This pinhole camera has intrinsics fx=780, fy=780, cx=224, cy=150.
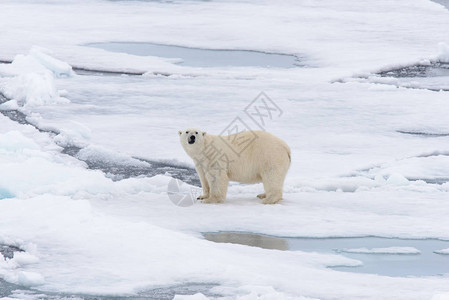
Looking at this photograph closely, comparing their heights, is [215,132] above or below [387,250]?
above

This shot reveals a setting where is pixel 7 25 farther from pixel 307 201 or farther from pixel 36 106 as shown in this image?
pixel 307 201

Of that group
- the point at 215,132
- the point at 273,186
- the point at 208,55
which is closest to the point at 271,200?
the point at 273,186

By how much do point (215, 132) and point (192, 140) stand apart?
2.28 m

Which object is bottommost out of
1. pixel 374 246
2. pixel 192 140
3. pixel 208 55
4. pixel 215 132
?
pixel 374 246

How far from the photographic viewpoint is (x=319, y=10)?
15.7 metres

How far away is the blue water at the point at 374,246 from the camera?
3945 mm

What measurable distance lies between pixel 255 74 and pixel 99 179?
202 inches

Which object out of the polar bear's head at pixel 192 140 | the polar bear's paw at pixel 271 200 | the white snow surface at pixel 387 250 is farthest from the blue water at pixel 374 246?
the polar bear's head at pixel 192 140

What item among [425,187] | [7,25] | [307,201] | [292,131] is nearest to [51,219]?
[307,201]

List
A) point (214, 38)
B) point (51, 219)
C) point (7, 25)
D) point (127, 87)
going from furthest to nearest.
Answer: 1. point (7, 25)
2. point (214, 38)
3. point (127, 87)
4. point (51, 219)

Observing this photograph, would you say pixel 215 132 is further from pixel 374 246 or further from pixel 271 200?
pixel 374 246

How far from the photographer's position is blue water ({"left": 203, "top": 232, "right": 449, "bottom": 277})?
3.95 metres

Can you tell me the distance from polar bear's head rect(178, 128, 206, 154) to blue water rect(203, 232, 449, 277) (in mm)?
809

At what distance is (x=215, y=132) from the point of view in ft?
24.2
